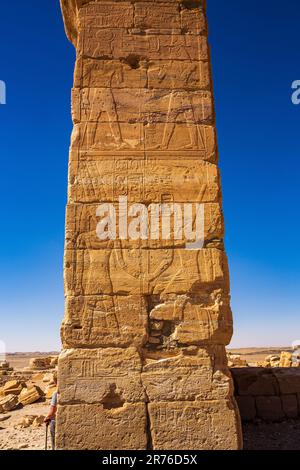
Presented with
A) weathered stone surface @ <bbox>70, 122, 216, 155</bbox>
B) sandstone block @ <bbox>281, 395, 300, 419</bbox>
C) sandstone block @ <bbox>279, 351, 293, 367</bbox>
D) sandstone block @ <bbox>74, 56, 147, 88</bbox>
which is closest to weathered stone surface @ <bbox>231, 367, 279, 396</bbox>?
sandstone block @ <bbox>281, 395, 300, 419</bbox>

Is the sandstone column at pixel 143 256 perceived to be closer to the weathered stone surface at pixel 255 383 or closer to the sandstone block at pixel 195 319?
the sandstone block at pixel 195 319

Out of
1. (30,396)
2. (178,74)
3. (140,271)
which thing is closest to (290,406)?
(140,271)

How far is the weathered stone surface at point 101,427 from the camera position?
375 cm

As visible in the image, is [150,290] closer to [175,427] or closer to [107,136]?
[175,427]

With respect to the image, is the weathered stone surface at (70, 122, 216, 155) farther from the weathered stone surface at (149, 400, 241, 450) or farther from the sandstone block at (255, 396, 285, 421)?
the sandstone block at (255, 396, 285, 421)

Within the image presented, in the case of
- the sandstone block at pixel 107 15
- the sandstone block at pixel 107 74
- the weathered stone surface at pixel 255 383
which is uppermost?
the sandstone block at pixel 107 15

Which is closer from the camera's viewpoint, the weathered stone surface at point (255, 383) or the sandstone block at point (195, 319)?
the sandstone block at point (195, 319)

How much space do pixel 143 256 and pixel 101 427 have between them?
→ 5.58 feet

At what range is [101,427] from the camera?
380cm

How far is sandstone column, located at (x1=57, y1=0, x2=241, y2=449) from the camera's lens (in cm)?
385

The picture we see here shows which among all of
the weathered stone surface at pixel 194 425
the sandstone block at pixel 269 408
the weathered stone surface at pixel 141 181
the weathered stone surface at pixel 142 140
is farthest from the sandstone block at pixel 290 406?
the weathered stone surface at pixel 142 140

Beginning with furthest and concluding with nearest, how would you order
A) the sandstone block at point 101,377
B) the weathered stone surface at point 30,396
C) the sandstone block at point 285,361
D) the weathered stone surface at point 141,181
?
1. the sandstone block at point 285,361
2. the weathered stone surface at point 30,396
3. the weathered stone surface at point 141,181
4. the sandstone block at point 101,377
